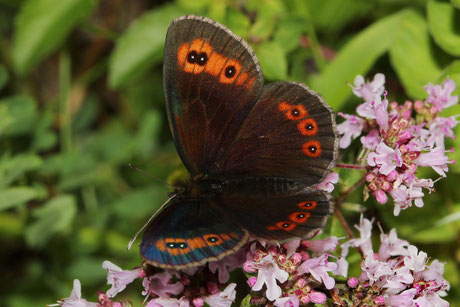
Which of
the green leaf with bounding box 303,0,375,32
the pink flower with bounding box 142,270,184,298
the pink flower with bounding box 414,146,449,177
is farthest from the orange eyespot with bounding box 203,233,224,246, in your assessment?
the green leaf with bounding box 303,0,375,32

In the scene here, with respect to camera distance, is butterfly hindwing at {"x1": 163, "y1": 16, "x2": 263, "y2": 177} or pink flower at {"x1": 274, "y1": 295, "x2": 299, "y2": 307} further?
butterfly hindwing at {"x1": 163, "y1": 16, "x2": 263, "y2": 177}

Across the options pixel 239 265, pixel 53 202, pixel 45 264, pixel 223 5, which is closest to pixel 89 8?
pixel 223 5

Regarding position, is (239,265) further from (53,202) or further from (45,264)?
(45,264)

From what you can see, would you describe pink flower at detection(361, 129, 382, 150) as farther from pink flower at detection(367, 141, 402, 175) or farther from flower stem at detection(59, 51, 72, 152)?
flower stem at detection(59, 51, 72, 152)

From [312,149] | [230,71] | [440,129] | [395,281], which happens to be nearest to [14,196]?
[230,71]

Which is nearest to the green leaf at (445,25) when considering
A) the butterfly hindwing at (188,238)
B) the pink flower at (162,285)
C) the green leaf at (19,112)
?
the butterfly hindwing at (188,238)
